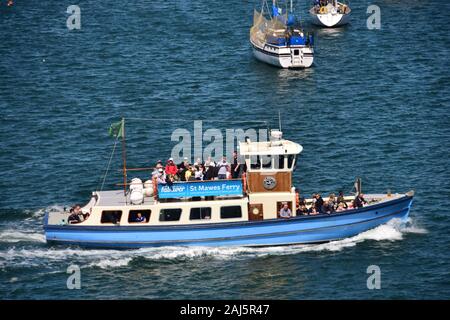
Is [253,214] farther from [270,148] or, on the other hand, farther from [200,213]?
[270,148]

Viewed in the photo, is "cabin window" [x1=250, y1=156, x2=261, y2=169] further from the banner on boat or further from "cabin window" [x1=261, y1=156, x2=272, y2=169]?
the banner on boat

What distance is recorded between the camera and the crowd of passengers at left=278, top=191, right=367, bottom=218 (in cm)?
7521

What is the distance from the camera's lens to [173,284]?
7181 cm

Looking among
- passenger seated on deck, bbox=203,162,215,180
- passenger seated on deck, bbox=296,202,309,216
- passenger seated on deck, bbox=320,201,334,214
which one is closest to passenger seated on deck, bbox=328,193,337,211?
passenger seated on deck, bbox=320,201,334,214

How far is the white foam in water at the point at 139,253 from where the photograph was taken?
245 feet

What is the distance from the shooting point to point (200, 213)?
248ft

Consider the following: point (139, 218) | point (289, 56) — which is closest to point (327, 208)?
point (139, 218)

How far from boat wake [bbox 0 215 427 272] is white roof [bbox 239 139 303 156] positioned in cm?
616

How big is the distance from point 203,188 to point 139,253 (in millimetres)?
5883

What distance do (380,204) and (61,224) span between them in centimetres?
2071

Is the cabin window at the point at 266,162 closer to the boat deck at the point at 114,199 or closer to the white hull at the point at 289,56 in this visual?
the boat deck at the point at 114,199

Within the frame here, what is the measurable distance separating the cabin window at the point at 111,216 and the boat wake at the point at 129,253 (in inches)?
79.3
